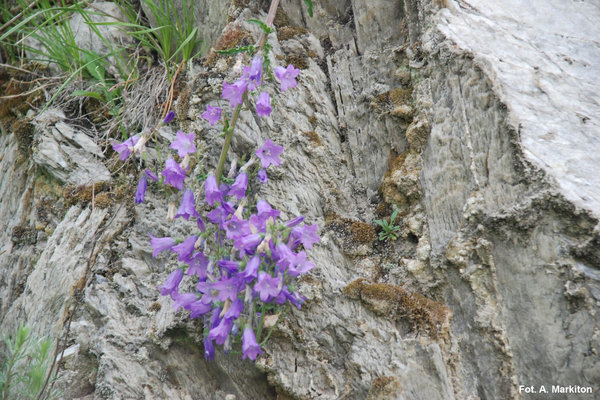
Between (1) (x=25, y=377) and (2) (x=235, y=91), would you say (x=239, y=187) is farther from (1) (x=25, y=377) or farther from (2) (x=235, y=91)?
(1) (x=25, y=377)

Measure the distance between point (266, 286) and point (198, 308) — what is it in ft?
1.44

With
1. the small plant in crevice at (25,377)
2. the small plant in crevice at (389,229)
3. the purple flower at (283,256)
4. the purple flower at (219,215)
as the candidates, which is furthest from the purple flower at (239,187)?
the small plant in crevice at (25,377)

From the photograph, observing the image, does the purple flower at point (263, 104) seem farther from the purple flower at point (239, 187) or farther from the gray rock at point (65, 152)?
the gray rock at point (65, 152)

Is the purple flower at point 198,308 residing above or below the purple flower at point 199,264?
below

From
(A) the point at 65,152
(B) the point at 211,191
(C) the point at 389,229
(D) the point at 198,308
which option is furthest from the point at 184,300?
(A) the point at 65,152

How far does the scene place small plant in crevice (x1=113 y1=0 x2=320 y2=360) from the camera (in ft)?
7.48

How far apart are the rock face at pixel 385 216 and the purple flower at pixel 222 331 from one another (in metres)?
0.37

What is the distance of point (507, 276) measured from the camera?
2.36 m

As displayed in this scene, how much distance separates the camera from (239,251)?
2531 mm

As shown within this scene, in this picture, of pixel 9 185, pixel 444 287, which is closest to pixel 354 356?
pixel 444 287

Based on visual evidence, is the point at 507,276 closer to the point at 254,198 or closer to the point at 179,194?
the point at 254,198

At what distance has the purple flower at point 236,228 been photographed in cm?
242

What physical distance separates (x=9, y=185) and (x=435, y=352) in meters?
3.68

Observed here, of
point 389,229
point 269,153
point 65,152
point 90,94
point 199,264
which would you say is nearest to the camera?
point 199,264
